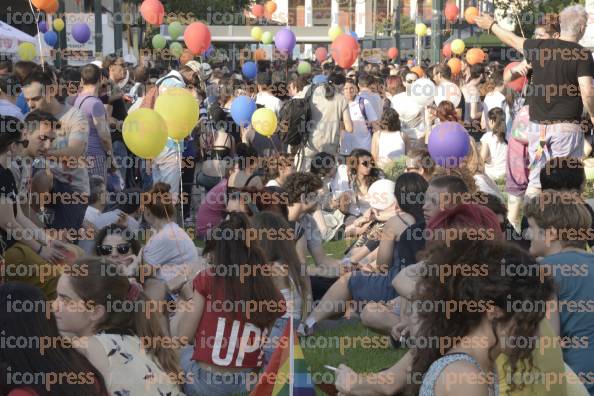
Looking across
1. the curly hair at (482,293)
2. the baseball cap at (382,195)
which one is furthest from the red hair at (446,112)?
the curly hair at (482,293)

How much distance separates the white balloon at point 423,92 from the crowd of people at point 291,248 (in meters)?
1.34

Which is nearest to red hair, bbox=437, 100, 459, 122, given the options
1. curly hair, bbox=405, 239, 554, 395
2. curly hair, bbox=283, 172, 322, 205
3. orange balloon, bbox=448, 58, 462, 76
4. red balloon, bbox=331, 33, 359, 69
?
curly hair, bbox=283, 172, 322, 205

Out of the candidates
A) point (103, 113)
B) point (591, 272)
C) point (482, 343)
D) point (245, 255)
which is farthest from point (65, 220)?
point (482, 343)

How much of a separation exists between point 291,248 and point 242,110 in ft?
21.9

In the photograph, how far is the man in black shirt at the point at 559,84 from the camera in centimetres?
862

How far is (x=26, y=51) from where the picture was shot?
16812mm

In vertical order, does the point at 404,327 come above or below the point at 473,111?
below

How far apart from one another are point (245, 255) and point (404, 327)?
1.46m

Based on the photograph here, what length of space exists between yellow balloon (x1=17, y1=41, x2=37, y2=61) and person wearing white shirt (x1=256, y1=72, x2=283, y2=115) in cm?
384

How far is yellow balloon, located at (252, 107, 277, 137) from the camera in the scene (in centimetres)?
1341

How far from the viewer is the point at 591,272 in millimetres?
5242

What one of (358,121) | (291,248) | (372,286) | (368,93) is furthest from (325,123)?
(291,248)

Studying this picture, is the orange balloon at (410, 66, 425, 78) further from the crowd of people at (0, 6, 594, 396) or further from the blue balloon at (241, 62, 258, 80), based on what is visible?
the crowd of people at (0, 6, 594, 396)

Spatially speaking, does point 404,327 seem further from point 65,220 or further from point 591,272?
point 65,220
